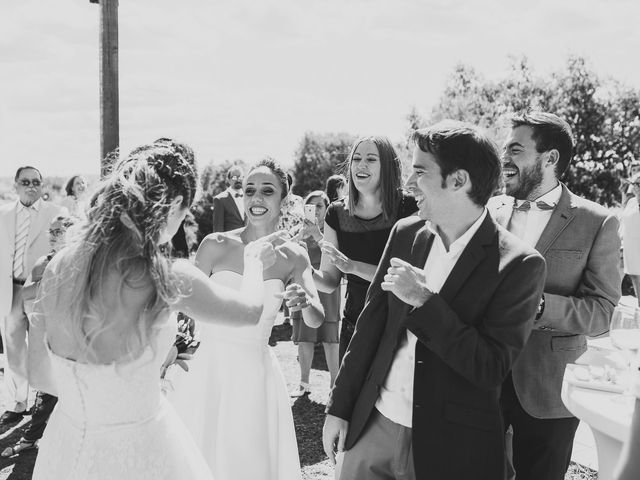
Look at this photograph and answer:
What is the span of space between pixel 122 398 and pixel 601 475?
6.05ft

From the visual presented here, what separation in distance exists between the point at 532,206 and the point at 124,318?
6.78 ft

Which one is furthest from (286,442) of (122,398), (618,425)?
(618,425)

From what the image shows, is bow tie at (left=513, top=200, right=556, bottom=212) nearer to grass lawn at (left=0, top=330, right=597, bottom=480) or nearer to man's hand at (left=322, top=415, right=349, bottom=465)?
man's hand at (left=322, top=415, right=349, bottom=465)

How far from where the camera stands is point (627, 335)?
2.16 meters

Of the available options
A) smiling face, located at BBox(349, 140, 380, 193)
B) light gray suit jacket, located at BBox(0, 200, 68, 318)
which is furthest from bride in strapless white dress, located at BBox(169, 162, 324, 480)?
light gray suit jacket, located at BBox(0, 200, 68, 318)

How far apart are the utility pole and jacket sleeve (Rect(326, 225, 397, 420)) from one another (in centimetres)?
386

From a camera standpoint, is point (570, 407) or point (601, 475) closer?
point (570, 407)

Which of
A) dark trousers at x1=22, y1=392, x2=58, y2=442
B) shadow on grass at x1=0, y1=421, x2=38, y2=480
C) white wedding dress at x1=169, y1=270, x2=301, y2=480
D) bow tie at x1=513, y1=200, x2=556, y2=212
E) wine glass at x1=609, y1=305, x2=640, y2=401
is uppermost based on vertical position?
bow tie at x1=513, y1=200, x2=556, y2=212

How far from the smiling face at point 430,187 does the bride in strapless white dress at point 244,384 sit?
4.78 feet

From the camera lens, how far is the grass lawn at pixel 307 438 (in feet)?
15.7

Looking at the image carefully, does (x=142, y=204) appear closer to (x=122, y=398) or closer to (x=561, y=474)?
(x=122, y=398)

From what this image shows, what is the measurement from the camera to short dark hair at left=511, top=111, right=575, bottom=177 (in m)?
3.23

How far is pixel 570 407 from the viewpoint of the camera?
7.29 ft

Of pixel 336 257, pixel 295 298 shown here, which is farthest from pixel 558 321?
pixel 336 257
